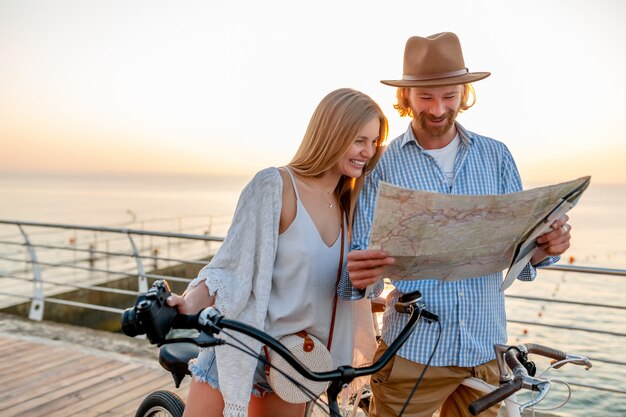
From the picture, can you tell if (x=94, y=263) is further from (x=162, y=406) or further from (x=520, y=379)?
(x=520, y=379)

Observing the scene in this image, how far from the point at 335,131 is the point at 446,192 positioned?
0.36 meters

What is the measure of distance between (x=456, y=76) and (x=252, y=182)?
23.8 inches

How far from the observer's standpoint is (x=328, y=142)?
1.45 metres

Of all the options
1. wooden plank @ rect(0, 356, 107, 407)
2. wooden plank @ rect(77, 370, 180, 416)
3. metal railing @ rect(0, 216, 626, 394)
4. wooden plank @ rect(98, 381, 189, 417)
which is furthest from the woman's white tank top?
wooden plank @ rect(0, 356, 107, 407)

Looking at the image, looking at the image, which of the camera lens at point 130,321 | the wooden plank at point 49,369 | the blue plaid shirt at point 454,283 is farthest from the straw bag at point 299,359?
the wooden plank at point 49,369

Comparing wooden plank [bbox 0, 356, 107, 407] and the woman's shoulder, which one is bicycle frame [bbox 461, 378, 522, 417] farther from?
wooden plank [bbox 0, 356, 107, 407]

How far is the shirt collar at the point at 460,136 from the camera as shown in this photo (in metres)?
1.60

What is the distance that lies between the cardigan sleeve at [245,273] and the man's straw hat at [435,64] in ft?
1.52

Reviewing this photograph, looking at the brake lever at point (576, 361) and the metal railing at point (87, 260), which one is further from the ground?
the brake lever at point (576, 361)

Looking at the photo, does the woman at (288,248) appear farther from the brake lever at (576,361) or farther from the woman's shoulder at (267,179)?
the brake lever at (576,361)

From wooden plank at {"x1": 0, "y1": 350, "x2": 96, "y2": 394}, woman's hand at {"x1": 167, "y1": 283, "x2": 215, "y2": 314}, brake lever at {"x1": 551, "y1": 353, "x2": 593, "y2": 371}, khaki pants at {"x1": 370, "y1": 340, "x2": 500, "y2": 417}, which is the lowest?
wooden plank at {"x1": 0, "y1": 350, "x2": 96, "y2": 394}

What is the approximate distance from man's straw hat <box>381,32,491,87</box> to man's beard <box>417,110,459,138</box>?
3.2 inches

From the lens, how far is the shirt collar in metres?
1.60

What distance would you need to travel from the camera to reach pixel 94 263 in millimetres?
17672
